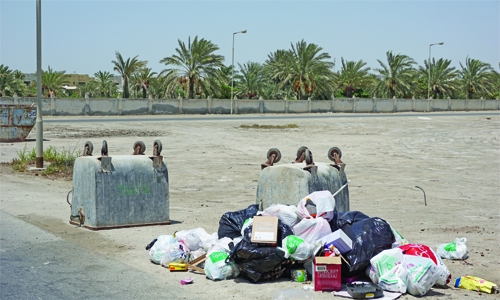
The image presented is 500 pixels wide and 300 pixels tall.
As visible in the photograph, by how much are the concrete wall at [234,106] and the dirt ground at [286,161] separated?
1520cm

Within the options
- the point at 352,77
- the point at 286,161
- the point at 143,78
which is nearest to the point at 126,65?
the point at 143,78

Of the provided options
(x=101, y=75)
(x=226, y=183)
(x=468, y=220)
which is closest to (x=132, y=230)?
(x=468, y=220)

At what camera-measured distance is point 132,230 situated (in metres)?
9.76

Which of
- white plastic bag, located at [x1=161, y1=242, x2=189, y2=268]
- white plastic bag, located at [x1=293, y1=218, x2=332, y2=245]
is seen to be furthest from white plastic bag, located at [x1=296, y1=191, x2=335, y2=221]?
white plastic bag, located at [x1=161, y1=242, x2=189, y2=268]

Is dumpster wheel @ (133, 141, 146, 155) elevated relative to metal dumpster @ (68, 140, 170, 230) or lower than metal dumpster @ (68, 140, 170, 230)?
elevated

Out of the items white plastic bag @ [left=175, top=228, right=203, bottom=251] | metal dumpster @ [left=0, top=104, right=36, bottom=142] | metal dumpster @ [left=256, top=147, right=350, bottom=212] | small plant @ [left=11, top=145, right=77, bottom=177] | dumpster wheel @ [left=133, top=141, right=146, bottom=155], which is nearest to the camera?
white plastic bag @ [left=175, top=228, right=203, bottom=251]

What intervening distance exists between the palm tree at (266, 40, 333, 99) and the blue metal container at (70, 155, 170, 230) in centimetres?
5571

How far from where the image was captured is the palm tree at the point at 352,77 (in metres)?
75.1

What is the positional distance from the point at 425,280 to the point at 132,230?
491 centimetres

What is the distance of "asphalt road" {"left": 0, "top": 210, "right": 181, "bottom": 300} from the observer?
641cm

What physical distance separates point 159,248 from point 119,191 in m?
2.26

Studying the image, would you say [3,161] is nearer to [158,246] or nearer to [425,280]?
[158,246]

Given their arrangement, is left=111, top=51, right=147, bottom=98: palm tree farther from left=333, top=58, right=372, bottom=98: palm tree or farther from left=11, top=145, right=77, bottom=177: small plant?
left=11, top=145, right=77, bottom=177: small plant

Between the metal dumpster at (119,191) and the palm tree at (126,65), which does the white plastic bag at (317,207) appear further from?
the palm tree at (126,65)
